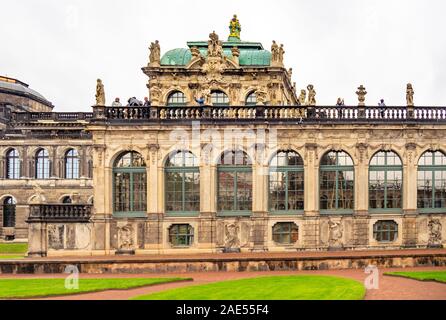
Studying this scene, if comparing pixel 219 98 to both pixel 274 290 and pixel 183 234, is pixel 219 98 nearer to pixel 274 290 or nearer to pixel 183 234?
pixel 183 234

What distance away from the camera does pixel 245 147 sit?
1316 inches

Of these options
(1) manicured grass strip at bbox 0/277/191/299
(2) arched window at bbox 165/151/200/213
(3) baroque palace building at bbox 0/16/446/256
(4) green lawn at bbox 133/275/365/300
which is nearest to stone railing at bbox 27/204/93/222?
(3) baroque palace building at bbox 0/16/446/256

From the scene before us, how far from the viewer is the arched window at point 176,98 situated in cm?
4744

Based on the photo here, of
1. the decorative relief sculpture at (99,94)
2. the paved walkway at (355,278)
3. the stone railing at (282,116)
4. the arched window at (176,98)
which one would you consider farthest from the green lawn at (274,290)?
the arched window at (176,98)

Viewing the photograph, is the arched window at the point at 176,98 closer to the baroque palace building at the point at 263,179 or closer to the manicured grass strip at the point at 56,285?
the baroque palace building at the point at 263,179

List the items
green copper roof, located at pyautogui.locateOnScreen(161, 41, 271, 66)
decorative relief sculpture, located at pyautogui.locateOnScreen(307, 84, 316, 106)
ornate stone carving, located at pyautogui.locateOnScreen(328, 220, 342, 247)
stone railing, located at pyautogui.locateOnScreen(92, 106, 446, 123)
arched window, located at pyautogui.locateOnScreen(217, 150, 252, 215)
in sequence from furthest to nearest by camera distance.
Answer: green copper roof, located at pyautogui.locateOnScreen(161, 41, 271, 66) < decorative relief sculpture, located at pyautogui.locateOnScreen(307, 84, 316, 106) < arched window, located at pyautogui.locateOnScreen(217, 150, 252, 215) < stone railing, located at pyautogui.locateOnScreen(92, 106, 446, 123) < ornate stone carving, located at pyautogui.locateOnScreen(328, 220, 342, 247)

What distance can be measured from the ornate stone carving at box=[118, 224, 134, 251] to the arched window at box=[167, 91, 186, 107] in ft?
54.8

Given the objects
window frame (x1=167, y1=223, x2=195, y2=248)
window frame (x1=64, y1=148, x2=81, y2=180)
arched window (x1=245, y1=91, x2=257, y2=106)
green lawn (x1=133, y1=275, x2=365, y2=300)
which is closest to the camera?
green lawn (x1=133, y1=275, x2=365, y2=300)

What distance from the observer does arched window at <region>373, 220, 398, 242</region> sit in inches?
1315

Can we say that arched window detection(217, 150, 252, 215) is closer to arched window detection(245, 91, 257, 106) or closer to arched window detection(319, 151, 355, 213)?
arched window detection(319, 151, 355, 213)

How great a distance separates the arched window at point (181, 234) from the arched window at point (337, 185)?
8161mm

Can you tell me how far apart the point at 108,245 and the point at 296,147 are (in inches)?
500

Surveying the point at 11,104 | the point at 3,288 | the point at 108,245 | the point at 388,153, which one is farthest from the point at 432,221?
the point at 11,104

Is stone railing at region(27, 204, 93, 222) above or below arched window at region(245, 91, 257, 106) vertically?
below
